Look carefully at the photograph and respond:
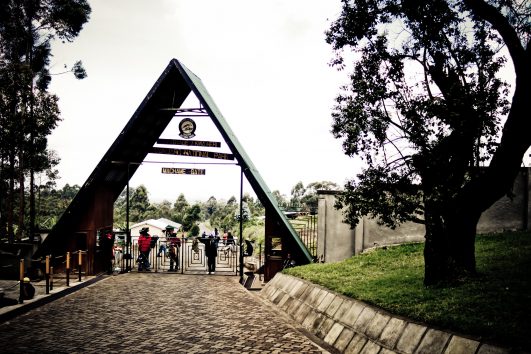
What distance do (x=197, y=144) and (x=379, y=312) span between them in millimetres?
11050

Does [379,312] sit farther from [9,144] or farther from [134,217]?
[134,217]

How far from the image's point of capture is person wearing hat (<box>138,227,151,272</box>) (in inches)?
654

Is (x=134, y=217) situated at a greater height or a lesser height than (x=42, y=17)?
lesser

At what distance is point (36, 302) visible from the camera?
1038 centimetres

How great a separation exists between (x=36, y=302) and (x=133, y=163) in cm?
715

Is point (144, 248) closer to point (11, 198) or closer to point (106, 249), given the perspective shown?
point (106, 249)

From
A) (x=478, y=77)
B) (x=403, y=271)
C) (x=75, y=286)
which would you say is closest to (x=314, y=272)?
(x=403, y=271)

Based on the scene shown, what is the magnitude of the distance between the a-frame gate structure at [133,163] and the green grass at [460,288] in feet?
8.48

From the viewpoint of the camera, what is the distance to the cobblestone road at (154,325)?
737cm

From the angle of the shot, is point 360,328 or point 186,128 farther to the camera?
point 186,128

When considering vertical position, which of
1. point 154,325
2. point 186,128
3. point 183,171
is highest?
point 186,128

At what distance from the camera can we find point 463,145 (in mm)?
7652

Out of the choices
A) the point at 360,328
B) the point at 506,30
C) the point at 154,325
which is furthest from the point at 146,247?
the point at 506,30

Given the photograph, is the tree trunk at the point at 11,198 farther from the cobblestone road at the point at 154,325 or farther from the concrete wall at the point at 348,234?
the concrete wall at the point at 348,234
